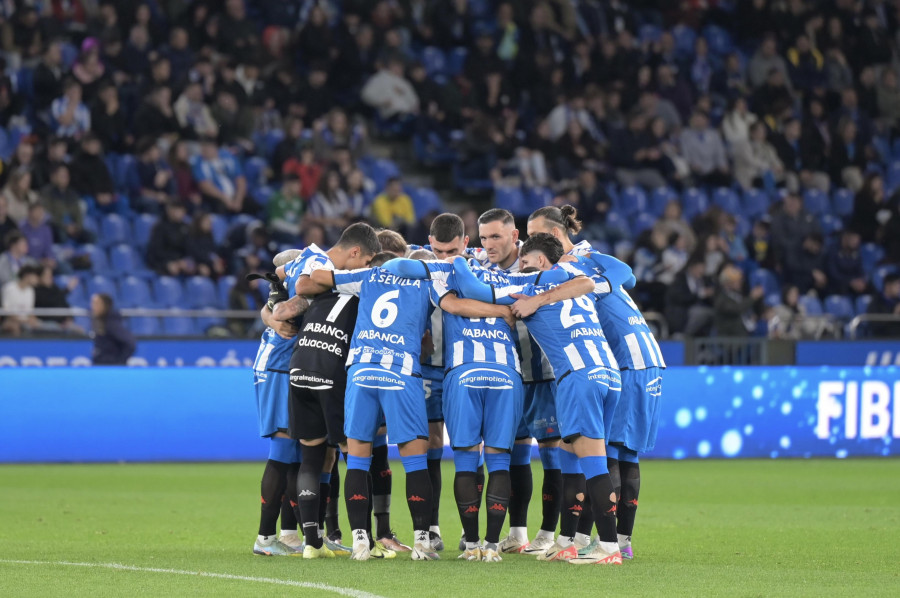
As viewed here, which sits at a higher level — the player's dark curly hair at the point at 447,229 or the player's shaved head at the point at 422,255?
the player's dark curly hair at the point at 447,229

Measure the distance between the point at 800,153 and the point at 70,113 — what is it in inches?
496

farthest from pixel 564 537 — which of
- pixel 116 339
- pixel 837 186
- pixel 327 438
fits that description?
pixel 837 186

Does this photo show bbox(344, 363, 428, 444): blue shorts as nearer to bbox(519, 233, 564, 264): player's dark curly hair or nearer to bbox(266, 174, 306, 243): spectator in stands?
bbox(519, 233, 564, 264): player's dark curly hair

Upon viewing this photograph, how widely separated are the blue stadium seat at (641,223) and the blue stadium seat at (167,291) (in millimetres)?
7279

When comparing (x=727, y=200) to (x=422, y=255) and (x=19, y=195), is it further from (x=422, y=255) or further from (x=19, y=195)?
(x=422, y=255)

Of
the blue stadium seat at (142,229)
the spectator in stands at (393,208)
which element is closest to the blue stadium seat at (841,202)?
the spectator in stands at (393,208)

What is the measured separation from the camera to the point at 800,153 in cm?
2383

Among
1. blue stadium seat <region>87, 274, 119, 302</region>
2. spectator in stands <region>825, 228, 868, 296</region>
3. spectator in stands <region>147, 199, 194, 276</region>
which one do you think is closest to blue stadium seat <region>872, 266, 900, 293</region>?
spectator in stands <region>825, 228, 868, 296</region>

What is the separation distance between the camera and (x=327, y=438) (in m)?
7.84

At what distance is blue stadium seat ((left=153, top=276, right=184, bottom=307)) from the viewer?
17.0 m

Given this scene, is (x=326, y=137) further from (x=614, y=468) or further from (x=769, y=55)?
(x=614, y=468)

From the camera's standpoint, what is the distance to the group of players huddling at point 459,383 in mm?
7582

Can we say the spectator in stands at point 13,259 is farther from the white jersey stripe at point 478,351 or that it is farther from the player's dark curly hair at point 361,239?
the white jersey stripe at point 478,351

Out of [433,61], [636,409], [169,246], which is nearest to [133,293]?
[169,246]
